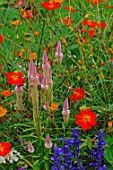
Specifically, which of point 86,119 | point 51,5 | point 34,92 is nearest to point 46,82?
point 34,92

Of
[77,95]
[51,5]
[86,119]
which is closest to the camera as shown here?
[86,119]

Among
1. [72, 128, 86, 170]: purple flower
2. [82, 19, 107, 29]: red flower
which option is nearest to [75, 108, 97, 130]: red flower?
[72, 128, 86, 170]: purple flower

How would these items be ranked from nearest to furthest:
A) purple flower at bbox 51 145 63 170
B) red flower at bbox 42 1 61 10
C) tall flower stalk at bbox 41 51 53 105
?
purple flower at bbox 51 145 63 170, tall flower stalk at bbox 41 51 53 105, red flower at bbox 42 1 61 10

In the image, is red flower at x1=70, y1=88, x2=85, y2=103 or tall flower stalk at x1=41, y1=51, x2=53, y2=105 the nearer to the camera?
tall flower stalk at x1=41, y1=51, x2=53, y2=105

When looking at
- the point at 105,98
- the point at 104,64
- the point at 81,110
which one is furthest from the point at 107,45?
the point at 81,110

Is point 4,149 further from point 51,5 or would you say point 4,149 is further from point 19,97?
point 51,5

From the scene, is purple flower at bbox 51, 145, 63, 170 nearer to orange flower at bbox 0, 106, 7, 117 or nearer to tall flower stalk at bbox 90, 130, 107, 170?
tall flower stalk at bbox 90, 130, 107, 170

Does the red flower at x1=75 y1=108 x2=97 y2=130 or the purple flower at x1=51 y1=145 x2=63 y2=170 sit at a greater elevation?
the red flower at x1=75 y1=108 x2=97 y2=130

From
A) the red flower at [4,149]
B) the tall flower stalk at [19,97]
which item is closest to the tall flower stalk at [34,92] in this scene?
the tall flower stalk at [19,97]
